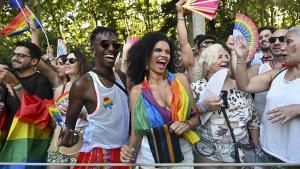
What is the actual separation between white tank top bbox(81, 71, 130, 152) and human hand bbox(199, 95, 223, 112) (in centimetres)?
69

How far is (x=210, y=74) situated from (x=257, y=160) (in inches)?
36.2

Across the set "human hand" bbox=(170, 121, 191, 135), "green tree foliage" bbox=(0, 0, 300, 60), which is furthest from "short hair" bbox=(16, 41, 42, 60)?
"green tree foliage" bbox=(0, 0, 300, 60)

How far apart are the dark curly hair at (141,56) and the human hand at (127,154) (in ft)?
2.01

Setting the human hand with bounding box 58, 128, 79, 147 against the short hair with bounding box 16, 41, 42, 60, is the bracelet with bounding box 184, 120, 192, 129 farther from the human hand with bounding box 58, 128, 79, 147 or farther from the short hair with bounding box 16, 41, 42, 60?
the short hair with bounding box 16, 41, 42, 60

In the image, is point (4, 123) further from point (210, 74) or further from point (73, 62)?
point (210, 74)

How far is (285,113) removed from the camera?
10.5ft

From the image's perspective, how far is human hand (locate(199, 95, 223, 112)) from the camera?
3.62 metres

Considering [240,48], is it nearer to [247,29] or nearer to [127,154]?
[247,29]

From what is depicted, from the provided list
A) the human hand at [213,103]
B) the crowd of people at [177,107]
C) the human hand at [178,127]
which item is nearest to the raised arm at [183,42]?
the crowd of people at [177,107]

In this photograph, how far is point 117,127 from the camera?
11.6ft

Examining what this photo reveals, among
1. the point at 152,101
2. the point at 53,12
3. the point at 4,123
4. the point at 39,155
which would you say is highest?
the point at 53,12

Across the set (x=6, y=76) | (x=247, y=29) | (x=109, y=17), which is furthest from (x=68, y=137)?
(x=109, y=17)

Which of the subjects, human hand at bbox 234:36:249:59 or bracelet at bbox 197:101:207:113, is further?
bracelet at bbox 197:101:207:113

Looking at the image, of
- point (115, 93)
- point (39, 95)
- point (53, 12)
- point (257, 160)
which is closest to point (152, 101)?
point (115, 93)
